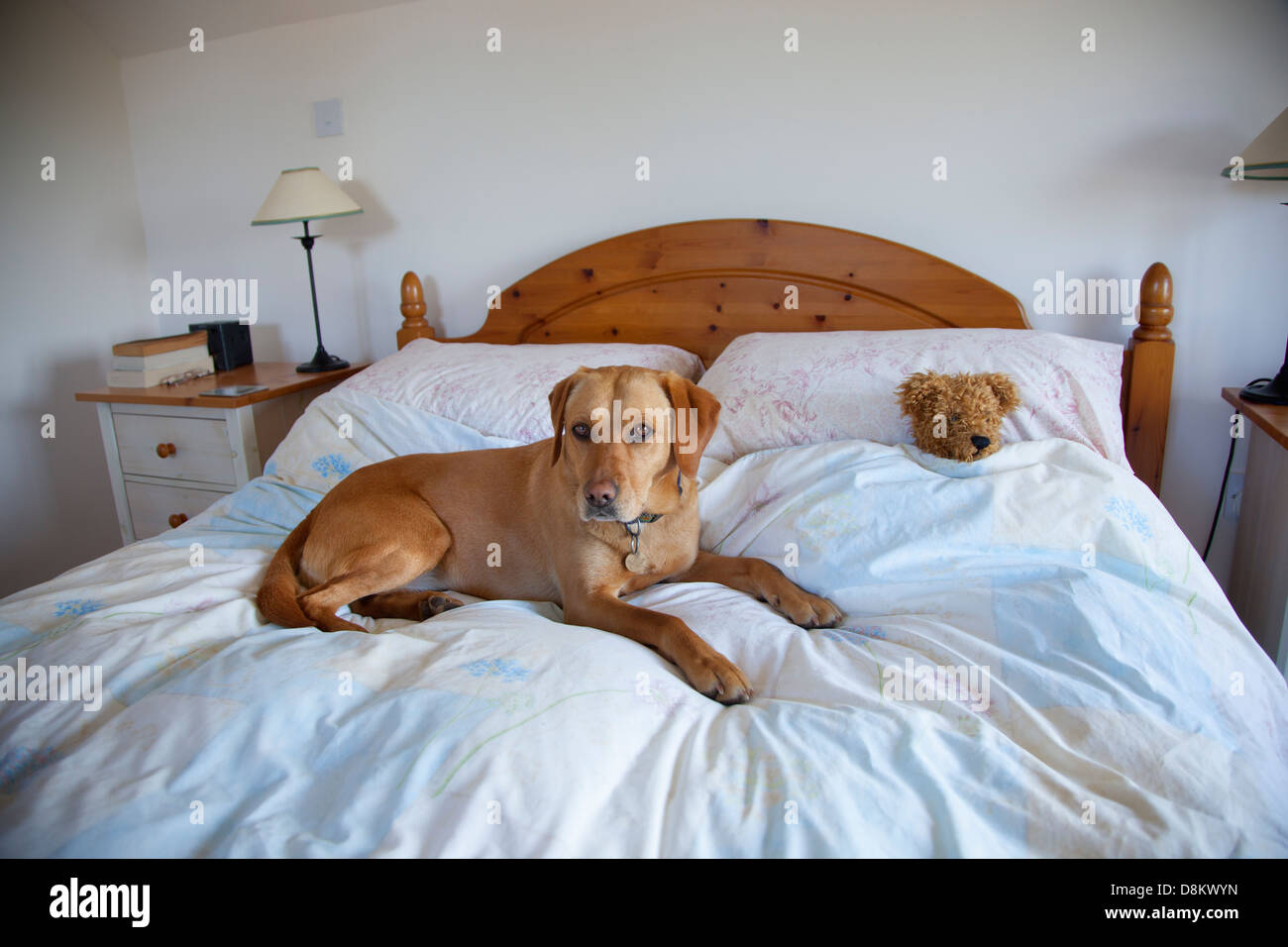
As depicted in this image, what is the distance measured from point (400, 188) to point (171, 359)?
1075 millimetres

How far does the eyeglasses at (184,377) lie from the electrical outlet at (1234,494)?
3.50 meters

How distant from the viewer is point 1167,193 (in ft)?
7.08

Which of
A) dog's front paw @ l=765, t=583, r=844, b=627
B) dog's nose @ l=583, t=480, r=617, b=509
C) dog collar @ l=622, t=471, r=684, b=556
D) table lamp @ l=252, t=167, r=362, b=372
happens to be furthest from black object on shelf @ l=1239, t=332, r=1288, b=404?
table lamp @ l=252, t=167, r=362, b=372

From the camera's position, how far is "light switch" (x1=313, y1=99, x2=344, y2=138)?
3.02m

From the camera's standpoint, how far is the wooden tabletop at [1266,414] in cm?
167

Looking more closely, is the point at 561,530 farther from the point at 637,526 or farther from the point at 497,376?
the point at 497,376

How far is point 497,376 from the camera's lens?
2.34 meters

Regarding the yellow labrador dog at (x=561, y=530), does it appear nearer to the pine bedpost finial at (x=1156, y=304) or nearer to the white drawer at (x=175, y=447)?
the white drawer at (x=175, y=447)

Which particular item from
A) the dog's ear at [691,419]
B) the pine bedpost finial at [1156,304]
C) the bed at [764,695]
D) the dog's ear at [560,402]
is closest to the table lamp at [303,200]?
the bed at [764,695]

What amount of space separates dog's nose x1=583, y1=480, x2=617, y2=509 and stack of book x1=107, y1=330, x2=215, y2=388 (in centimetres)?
219

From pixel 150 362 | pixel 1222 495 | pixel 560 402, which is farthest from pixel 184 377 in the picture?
pixel 1222 495

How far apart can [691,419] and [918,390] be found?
21.9 inches
